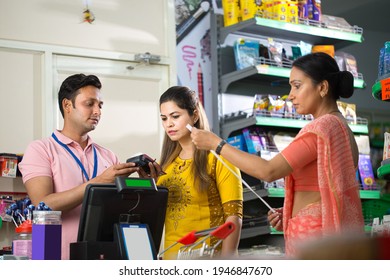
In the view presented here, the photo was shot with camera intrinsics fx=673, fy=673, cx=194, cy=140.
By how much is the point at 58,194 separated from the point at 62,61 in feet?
6.49

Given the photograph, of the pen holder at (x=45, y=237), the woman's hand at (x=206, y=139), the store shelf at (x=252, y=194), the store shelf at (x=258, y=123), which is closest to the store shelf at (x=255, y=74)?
the store shelf at (x=258, y=123)

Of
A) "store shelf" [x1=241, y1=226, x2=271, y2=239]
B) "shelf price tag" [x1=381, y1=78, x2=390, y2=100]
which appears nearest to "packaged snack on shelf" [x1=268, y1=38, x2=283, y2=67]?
"store shelf" [x1=241, y1=226, x2=271, y2=239]

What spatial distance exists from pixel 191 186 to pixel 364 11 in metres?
4.97

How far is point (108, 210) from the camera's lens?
2.21m

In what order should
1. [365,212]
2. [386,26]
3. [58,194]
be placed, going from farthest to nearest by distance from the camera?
[386,26] → [365,212] → [58,194]

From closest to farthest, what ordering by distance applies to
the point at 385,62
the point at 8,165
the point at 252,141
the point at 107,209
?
the point at 107,209 < the point at 385,62 < the point at 8,165 < the point at 252,141

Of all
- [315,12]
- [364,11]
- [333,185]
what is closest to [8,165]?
[333,185]

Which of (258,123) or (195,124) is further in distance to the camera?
(258,123)

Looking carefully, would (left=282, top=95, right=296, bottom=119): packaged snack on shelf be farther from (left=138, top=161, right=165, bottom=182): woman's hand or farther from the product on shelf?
(left=138, top=161, right=165, bottom=182): woman's hand

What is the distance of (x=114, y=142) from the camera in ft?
15.0

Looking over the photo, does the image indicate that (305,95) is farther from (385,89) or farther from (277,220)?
(385,89)

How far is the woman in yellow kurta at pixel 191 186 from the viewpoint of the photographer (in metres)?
2.89
